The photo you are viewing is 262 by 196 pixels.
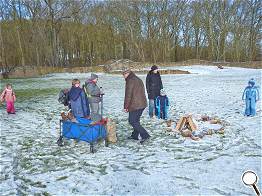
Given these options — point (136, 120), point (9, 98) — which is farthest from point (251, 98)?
point (9, 98)

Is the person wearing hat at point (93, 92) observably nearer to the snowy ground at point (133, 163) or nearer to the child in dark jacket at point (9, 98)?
the snowy ground at point (133, 163)

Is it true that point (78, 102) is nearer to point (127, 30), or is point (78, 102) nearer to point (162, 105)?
Answer: point (162, 105)

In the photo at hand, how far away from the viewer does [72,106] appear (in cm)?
830

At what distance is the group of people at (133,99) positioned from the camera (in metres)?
7.68

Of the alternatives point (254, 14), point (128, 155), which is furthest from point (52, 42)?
point (128, 155)

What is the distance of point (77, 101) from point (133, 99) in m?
1.57

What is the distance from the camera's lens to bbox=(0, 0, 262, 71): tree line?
53.0 m

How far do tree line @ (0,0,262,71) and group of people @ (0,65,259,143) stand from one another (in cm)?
4446

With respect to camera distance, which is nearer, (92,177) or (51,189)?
(51,189)

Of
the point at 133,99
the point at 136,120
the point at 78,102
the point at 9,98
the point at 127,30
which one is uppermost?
the point at 127,30

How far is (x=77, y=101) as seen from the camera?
8.24 meters

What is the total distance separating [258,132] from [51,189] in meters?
5.62

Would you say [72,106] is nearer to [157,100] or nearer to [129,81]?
[129,81]

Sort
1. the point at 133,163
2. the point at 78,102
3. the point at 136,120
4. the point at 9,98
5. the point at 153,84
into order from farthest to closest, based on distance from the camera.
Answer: the point at 9,98, the point at 153,84, the point at 78,102, the point at 136,120, the point at 133,163
